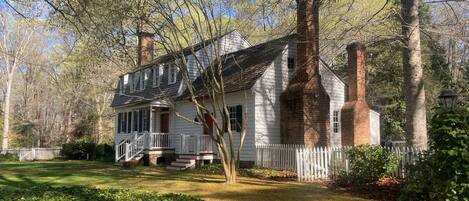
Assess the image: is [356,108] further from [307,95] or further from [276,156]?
[276,156]

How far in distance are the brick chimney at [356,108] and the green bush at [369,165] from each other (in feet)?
24.8

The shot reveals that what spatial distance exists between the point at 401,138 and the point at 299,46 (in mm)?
14311

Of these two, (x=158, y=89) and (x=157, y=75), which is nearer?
(x=158, y=89)

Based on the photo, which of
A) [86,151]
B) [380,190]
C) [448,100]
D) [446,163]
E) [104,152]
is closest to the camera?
[446,163]

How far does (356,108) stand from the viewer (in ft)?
68.9

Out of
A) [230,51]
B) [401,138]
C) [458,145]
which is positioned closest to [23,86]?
[230,51]

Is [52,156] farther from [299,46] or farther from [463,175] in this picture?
[463,175]

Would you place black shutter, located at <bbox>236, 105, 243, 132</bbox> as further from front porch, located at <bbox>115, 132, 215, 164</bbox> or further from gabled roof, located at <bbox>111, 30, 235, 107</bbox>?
gabled roof, located at <bbox>111, 30, 235, 107</bbox>

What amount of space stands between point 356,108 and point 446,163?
12.4m

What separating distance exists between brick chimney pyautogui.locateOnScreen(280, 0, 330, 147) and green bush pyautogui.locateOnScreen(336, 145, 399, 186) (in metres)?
5.17

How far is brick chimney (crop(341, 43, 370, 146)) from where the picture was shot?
20828 millimetres

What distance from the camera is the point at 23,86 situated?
4953 cm

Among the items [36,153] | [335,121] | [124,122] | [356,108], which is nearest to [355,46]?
[356,108]

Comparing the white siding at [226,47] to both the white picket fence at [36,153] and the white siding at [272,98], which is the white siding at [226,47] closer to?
the white siding at [272,98]
